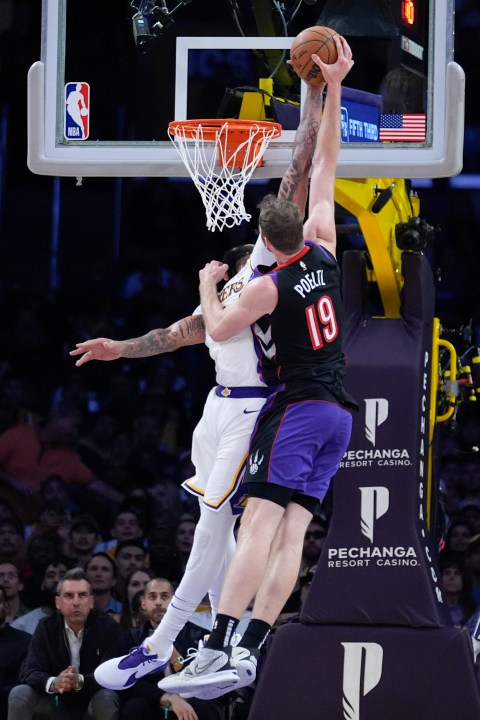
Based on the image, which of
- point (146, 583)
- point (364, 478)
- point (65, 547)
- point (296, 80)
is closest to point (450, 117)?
point (296, 80)

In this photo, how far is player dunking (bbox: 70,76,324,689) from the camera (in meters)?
7.42

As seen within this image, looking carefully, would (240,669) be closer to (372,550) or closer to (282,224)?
(282,224)

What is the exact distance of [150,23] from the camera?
8.57 metres

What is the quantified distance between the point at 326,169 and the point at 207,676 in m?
2.57

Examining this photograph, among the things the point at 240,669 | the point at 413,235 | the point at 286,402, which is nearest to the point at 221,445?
the point at 286,402

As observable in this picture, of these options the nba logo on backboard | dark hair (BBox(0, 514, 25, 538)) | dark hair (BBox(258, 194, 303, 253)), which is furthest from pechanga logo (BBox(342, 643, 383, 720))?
the nba logo on backboard

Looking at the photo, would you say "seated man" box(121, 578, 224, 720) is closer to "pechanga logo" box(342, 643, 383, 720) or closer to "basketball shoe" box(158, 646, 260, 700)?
"pechanga logo" box(342, 643, 383, 720)

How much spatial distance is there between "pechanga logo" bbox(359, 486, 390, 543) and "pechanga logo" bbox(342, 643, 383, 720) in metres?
0.74

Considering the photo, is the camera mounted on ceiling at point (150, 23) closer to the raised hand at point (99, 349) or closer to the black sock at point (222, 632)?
the raised hand at point (99, 349)

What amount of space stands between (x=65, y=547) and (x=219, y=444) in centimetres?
490

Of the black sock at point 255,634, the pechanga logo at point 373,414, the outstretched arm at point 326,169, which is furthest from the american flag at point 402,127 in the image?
the black sock at point 255,634

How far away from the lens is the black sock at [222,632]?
6.78 meters

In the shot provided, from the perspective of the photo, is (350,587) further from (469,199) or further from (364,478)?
(469,199)

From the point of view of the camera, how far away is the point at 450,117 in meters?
7.99
